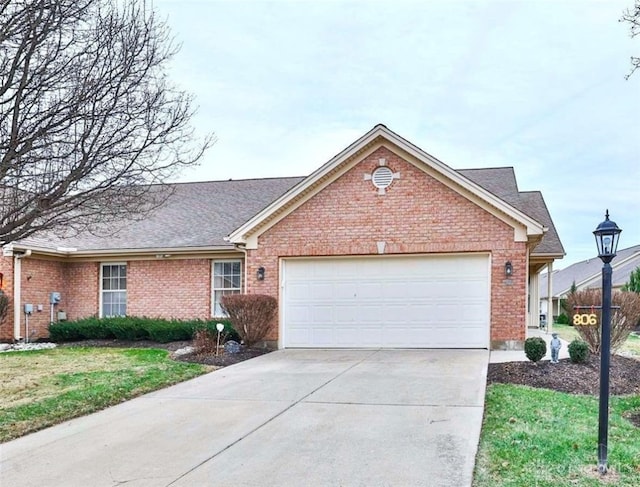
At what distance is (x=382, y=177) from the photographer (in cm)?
1424

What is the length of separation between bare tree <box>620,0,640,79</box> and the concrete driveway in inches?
188

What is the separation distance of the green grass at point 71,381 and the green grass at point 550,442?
5.33 metres

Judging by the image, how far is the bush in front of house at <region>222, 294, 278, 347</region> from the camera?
44.9 ft

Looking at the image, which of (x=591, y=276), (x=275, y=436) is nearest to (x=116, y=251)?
(x=275, y=436)

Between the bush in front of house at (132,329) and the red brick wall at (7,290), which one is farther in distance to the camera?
the red brick wall at (7,290)

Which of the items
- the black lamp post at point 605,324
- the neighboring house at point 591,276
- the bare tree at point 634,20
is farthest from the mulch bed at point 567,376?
the neighboring house at point 591,276

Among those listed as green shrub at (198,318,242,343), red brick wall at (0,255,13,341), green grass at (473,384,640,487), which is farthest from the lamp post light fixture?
red brick wall at (0,255,13,341)

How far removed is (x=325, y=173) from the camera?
47.0 ft

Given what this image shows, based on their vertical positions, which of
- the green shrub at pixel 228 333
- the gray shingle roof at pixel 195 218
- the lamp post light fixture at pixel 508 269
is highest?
the gray shingle roof at pixel 195 218

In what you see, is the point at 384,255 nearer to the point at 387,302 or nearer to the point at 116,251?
the point at 387,302

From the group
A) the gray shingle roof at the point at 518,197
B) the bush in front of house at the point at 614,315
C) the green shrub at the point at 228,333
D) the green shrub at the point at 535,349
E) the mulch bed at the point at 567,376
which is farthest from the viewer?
the gray shingle roof at the point at 518,197

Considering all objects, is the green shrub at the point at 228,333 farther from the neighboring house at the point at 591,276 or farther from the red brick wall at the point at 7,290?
the neighboring house at the point at 591,276

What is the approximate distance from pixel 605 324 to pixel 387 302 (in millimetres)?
8754

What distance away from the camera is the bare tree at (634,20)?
7180 millimetres
